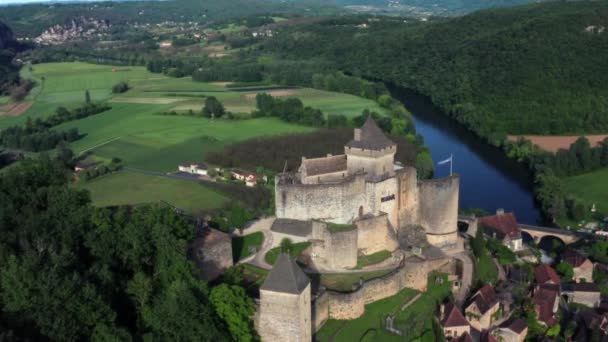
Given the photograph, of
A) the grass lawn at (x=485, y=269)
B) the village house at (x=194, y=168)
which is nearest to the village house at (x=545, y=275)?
the grass lawn at (x=485, y=269)

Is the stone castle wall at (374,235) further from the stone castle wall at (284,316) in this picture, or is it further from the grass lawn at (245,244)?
the stone castle wall at (284,316)

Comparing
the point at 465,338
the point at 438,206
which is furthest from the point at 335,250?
the point at 438,206

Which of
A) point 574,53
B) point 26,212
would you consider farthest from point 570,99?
point 26,212

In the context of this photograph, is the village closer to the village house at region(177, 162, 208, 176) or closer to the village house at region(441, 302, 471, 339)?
the village house at region(441, 302, 471, 339)

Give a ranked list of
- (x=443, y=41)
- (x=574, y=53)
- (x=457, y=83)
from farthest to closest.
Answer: (x=443, y=41) < (x=457, y=83) < (x=574, y=53)

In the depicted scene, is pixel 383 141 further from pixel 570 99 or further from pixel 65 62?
pixel 65 62

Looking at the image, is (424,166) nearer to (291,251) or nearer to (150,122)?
(291,251)
